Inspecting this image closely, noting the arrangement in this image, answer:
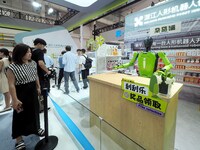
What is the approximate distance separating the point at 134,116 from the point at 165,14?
12.5 ft

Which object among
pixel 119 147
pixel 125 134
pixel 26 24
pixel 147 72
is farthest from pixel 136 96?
pixel 26 24

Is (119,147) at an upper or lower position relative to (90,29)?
lower

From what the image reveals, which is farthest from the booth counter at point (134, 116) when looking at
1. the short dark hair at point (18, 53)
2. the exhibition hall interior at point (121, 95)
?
the short dark hair at point (18, 53)

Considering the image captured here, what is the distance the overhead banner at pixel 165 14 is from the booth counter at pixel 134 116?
304cm

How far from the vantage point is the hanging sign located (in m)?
1.09

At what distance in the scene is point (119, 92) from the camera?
5.04 ft

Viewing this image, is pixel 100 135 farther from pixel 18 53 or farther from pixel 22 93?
pixel 18 53

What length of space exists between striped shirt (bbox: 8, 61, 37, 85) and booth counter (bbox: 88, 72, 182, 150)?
90 centimetres

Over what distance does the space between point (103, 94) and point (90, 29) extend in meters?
11.7

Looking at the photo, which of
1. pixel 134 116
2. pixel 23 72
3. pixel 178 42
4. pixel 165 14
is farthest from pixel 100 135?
pixel 165 14

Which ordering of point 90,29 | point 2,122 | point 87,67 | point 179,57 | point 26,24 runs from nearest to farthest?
point 2,122
point 179,57
point 87,67
point 26,24
point 90,29

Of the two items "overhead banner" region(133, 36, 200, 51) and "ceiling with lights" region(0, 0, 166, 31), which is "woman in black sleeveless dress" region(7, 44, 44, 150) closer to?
"overhead banner" region(133, 36, 200, 51)

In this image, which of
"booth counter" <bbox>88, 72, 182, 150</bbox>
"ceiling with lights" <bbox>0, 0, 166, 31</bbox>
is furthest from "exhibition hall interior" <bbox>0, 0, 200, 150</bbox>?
"ceiling with lights" <bbox>0, 0, 166, 31</bbox>

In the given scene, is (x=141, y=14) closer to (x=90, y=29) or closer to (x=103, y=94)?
(x=103, y=94)
